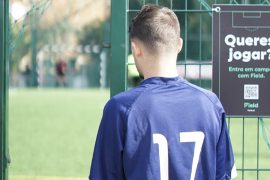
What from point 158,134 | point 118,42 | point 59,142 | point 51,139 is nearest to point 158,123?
point 158,134

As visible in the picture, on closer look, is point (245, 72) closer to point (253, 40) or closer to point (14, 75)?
point (253, 40)

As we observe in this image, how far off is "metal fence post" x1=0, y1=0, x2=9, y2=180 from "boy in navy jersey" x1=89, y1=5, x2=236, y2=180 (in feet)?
5.38

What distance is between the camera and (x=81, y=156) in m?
10.8

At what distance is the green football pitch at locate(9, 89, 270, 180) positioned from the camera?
29.3ft

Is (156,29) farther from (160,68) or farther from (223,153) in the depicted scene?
(223,153)

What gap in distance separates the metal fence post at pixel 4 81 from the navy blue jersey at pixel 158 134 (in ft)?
5.37

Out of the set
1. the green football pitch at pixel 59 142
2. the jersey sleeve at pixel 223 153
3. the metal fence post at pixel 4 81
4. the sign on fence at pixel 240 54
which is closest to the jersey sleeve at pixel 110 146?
the jersey sleeve at pixel 223 153

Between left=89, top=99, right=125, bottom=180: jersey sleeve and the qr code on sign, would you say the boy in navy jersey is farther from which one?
the qr code on sign

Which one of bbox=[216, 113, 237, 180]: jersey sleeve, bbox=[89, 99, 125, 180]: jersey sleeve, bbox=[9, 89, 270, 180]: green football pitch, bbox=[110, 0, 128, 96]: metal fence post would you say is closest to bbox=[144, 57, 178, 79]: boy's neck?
bbox=[89, 99, 125, 180]: jersey sleeve

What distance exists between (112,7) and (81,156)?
6.74 meters

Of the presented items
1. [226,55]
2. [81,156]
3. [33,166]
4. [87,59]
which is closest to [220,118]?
[226,55]

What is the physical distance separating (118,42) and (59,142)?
877 cm

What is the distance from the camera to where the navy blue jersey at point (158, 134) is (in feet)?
9.92

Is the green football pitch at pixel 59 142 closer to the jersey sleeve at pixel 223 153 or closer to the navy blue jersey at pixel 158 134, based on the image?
the jersey sleeve at pixel 223 153
